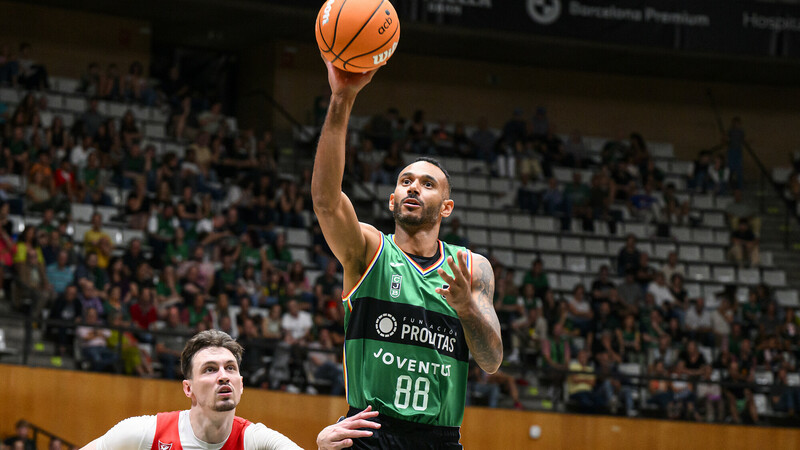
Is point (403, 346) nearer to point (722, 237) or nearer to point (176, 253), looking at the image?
point (176, 253)

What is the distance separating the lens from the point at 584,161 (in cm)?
1923

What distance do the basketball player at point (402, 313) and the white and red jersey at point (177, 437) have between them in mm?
490

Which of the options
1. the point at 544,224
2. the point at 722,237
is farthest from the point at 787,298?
the point at 544,224

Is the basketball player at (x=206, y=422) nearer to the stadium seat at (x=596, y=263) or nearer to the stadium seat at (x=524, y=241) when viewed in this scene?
the stadium seat at (x=524, y=241)

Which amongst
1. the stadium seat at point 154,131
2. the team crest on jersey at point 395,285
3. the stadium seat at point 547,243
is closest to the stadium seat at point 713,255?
the stadium seat at point 547,243

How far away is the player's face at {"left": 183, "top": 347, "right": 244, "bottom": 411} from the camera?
4867 mm

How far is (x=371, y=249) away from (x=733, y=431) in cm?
1006

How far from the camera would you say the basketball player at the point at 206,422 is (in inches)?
192

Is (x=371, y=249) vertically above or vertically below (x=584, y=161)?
below

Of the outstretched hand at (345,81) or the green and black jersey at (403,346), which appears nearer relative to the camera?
the outstretched hand at (345,81)

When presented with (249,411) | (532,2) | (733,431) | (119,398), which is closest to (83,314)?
(119,398)

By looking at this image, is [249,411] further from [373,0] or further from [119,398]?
[373,0]

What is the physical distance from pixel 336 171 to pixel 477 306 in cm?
78

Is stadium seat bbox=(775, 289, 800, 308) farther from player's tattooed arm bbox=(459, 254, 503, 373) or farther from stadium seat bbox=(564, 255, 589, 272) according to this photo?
player's tattooed arm bbox=(459, 254, 503, 373)
